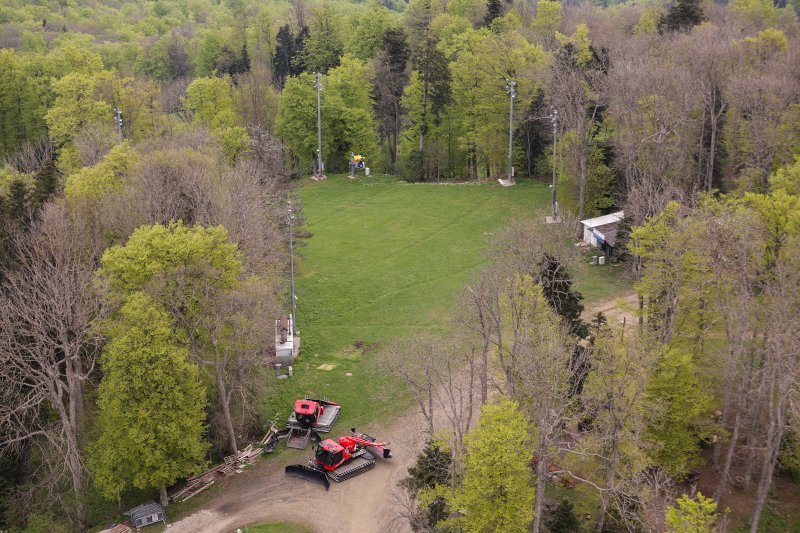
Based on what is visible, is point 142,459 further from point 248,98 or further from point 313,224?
point 248,98

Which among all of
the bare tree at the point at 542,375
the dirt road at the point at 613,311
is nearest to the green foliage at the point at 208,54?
the dirt road at the point at 613,311

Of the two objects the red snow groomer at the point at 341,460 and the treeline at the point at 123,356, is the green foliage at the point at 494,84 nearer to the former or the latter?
the treeline at the point at 123,356

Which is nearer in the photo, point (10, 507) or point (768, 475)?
point (768, 475)

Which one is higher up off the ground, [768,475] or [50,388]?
[50,388]

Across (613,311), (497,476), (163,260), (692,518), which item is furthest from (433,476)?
(613,311)

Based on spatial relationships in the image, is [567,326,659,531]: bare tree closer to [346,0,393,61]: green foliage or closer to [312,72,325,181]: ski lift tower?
[312,72,325,181]: ski lift tower

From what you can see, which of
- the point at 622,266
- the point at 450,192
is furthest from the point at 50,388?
the point at 450,192
